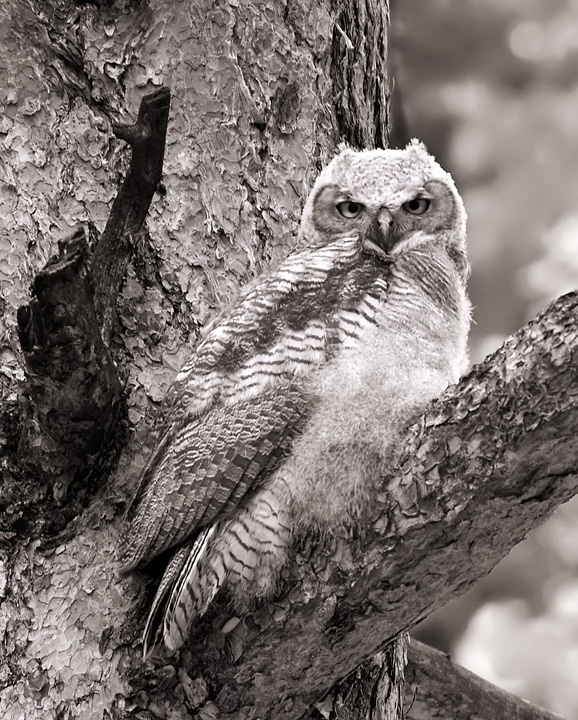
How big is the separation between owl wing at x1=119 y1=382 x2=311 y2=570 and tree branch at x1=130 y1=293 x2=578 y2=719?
0.17 meters

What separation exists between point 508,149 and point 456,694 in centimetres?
156

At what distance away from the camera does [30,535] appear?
1909 mm

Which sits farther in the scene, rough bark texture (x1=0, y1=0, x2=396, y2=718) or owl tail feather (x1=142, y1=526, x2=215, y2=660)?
rough bark texture (x1=0, y1=0, x2=396, y2=718)

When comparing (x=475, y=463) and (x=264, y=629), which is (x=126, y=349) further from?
(x=475, y=463)

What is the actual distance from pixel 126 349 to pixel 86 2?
2.89 feet

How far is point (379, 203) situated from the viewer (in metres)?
2.43

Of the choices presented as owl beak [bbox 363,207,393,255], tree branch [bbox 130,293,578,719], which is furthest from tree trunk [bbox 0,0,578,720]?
owl beak [bbox 363,207,393,255]

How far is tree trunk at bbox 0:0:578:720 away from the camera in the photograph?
60.7 inches

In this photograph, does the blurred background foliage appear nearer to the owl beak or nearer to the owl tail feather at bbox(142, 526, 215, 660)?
the owl beak

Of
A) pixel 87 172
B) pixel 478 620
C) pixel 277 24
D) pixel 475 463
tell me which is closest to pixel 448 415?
pixel 475 463

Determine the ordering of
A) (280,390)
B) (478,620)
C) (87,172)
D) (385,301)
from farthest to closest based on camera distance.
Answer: (478,620), (87,172), (385,301), (280,390)

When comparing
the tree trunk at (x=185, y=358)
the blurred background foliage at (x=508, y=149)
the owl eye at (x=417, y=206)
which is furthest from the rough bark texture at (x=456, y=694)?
the owl eye at (x=417, y=206)

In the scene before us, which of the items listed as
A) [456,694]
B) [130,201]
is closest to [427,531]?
[130,201]

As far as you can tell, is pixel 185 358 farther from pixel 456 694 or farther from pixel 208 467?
pixel 456 694
